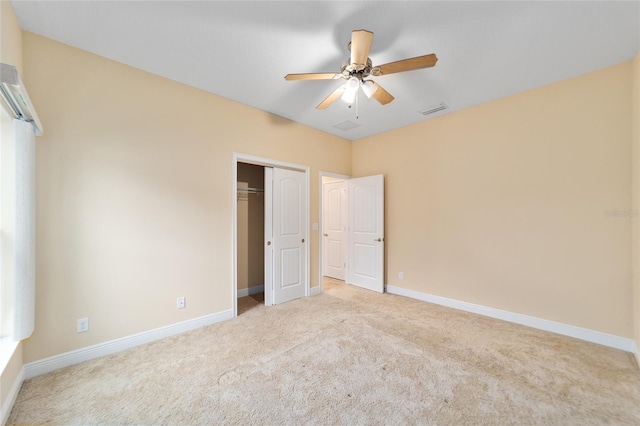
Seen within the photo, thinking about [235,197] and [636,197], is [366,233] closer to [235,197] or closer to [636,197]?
[235,197]

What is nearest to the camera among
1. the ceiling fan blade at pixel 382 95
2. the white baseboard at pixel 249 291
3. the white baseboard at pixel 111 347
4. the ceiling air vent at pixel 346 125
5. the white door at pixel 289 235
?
the white baseboard at pixel 111 347

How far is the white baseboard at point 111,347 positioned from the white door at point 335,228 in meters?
2.77

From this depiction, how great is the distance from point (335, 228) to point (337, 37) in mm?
3820

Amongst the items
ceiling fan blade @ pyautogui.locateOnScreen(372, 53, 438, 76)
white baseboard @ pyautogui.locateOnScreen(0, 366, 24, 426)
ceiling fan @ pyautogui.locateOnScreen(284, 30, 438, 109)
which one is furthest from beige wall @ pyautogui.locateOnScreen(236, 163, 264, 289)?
ceiling fan blade @ pyautogui.locateOnScreen(372, 53, 438, 76)

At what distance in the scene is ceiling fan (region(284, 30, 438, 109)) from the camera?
1.79 meters

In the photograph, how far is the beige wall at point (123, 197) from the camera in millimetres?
2129

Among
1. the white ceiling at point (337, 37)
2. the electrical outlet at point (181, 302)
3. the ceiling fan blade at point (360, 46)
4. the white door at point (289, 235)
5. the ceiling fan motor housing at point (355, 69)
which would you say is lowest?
the electrical outlet at point (181, 302)

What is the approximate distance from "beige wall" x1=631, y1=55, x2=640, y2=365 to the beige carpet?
405 millimetres

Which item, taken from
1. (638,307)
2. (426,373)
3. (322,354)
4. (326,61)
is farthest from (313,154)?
(638,307)

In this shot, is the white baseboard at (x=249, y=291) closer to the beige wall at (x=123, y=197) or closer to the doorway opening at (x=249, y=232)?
the doorway opening at (x=249, y=232)

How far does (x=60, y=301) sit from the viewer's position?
2150 millimetres

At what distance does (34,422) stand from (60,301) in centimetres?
93

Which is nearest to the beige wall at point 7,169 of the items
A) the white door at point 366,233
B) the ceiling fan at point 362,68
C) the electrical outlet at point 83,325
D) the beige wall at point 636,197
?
the electrical outlet at point 83,325

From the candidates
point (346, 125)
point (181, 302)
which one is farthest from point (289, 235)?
point (346, 125)
